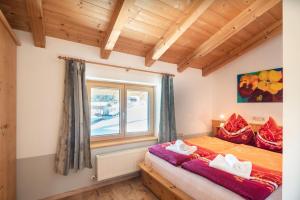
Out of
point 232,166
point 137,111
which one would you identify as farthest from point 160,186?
point 137,111

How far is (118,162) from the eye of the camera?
2617 millimetres

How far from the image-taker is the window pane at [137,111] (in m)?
3.18

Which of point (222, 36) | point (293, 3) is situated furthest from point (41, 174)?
point (222, 36)

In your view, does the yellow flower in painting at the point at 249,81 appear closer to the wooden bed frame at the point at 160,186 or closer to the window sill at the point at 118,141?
the window sill at the point at 118,141

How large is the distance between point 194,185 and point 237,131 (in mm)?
2029

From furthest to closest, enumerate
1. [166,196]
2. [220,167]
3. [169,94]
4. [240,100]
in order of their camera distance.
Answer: [240,100]
[169,94]
[166,196]
[220,167]

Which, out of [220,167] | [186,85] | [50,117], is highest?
[186,85]

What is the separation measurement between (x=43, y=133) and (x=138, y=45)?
2.00 metres

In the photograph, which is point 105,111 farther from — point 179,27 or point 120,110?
point 179,27

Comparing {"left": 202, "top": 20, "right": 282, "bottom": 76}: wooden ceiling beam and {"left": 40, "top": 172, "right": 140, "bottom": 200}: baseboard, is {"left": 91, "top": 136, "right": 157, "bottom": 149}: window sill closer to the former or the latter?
{"left": 40, "top": 172, "right": 140, "bottom": 200}: baseboard

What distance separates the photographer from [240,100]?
3664 mm

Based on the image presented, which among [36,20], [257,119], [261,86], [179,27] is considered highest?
[179,27]

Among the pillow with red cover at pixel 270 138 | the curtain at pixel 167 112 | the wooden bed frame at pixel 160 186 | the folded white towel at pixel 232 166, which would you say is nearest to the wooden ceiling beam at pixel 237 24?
the curtain at pixel 167 112

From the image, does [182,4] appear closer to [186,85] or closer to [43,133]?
→ [186,85]
